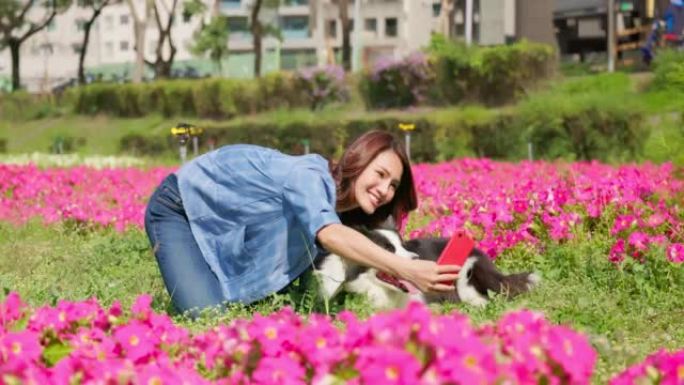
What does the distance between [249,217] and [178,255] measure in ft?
1.31

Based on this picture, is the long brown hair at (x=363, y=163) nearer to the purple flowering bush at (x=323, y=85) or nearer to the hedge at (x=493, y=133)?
the hedge at (x=493, y=133)

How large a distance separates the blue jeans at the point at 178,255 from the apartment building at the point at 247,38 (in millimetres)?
36036

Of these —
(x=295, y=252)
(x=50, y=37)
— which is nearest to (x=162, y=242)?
(x=295, y=252)

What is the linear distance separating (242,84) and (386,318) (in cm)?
2623

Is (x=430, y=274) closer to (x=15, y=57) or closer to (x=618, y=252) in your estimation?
(x=618, y=252)

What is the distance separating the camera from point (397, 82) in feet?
84.6

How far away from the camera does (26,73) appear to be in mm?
70125

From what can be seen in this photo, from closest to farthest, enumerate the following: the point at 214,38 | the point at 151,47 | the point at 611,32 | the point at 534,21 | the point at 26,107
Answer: the point at 611,32 → the point at 534,21 → the point at 26,107 → the point at 214,38 → the point at 151,47

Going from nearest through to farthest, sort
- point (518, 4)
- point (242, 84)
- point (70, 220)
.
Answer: point (70, 220), point (242, 84), point (518, 4)

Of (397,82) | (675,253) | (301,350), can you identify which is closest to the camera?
(301,350)

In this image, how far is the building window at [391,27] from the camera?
57847 millimetres

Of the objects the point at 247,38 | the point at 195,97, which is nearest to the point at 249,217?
the point at 195,97

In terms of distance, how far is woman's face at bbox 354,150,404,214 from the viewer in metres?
4.57

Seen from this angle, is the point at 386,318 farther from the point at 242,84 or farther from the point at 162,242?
the point at 242,84
